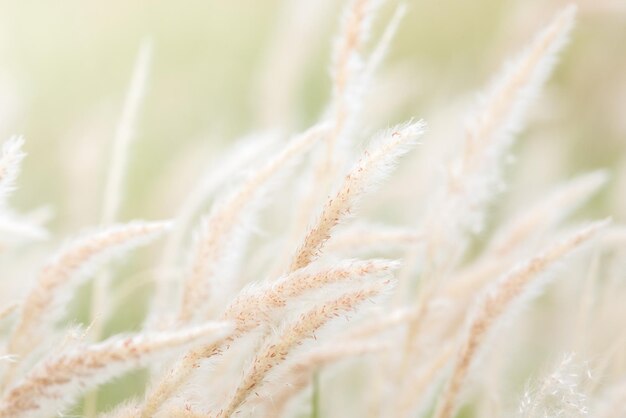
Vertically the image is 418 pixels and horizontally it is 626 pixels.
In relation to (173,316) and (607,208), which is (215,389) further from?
(607,208)

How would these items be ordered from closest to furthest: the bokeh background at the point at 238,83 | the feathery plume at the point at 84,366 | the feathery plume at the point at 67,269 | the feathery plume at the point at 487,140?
the feathery plume at the point at 84,366 < the feathery plume at the point at 67,269 < the feathery plume at the point at 487,140 < the bokeh background at the point at 238,83

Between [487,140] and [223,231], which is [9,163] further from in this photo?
[487,140]

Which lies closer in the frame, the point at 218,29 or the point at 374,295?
the point at 374,295

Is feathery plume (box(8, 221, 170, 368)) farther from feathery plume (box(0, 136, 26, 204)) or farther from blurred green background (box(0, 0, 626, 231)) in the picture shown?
blurred green background (box(0, 0, 626, 231))

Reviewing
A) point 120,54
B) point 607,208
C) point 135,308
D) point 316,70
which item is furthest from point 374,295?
point 316,70

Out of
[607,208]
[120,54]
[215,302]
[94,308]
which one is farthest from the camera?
[120,54]

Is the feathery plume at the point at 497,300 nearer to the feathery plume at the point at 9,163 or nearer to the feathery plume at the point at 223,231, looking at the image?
the feathery plume at the point at 223,231

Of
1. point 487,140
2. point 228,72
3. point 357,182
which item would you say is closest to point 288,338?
point 357,182

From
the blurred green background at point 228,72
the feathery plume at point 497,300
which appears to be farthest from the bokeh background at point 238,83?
the feathery plume at point 497,300

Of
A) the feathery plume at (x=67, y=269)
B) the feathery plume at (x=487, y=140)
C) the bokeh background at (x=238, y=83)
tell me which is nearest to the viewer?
the feathery plume at (x=67, y=269)
